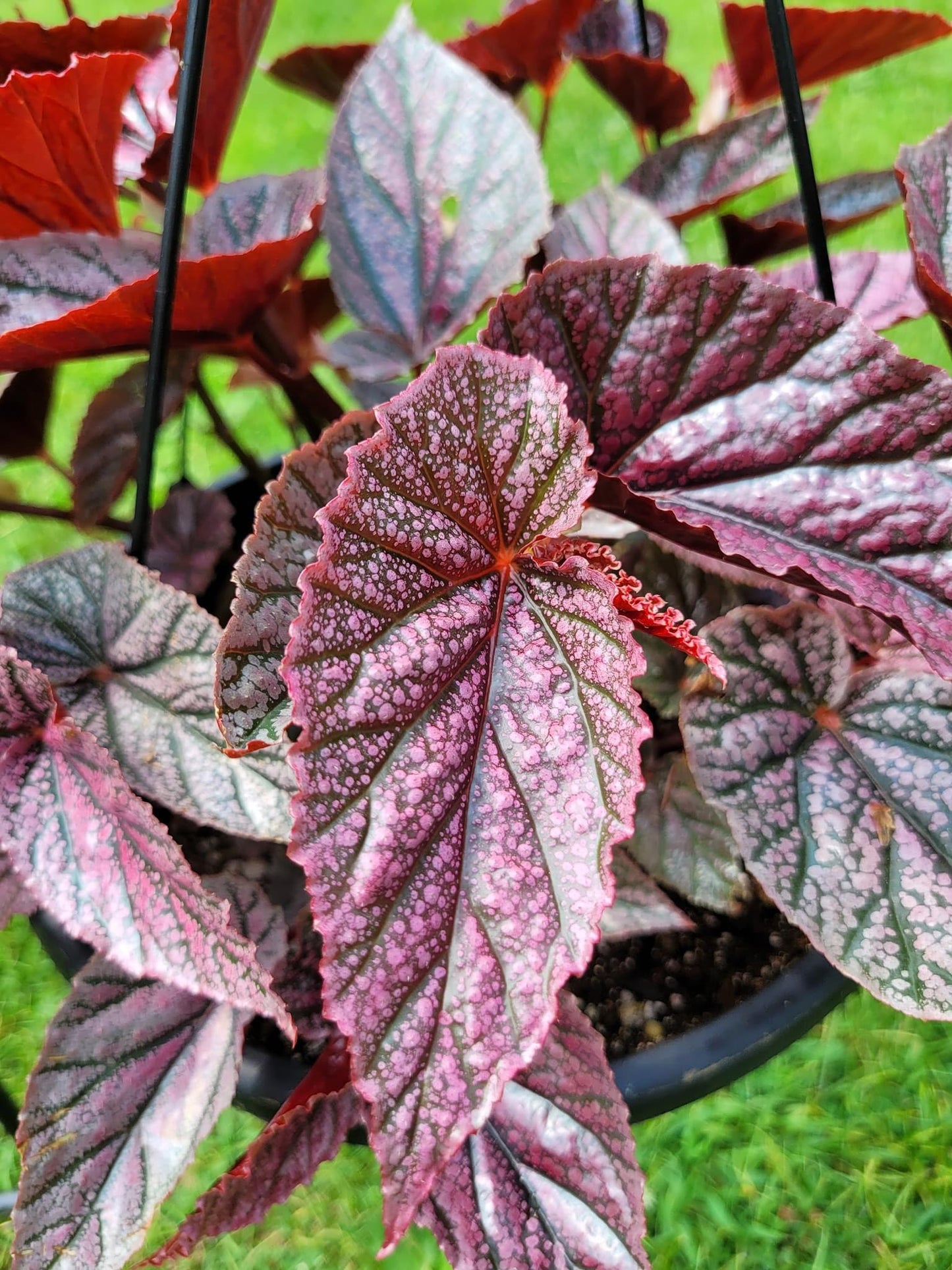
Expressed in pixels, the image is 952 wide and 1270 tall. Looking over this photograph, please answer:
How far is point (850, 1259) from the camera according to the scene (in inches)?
32.6

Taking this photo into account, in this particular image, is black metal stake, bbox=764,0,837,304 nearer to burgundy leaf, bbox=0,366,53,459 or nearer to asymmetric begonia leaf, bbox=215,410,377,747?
asymmetric begonia leaf, bbox=215,410,377,747

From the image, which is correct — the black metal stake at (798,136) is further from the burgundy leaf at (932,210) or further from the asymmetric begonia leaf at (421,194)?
the asymmetric begonia leaf at (421,194)

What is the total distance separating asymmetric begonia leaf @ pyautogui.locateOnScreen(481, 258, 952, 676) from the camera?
42 centimetres

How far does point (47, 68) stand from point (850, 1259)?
1146 millimetres

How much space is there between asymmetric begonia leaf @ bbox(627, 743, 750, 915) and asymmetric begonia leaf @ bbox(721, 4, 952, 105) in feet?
1.63

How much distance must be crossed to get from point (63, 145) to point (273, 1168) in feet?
1.85


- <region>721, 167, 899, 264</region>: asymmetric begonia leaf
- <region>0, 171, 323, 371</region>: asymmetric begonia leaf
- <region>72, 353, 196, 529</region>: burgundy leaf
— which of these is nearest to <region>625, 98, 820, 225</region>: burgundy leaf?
<region>721, 167, 899, 264</region>: asymmetric begonia leaf

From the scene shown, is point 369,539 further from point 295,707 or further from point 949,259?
point 949,259

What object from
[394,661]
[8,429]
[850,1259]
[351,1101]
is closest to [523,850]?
[394,661]

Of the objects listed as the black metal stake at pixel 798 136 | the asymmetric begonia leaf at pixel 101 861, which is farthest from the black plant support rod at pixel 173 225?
the black metal stake at pixel 798 136

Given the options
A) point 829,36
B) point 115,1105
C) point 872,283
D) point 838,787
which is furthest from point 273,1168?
point 829,36

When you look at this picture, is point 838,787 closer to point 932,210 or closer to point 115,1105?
point 932,210

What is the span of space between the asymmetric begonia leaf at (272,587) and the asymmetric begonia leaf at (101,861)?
8cm

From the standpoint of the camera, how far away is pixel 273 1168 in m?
0.47
